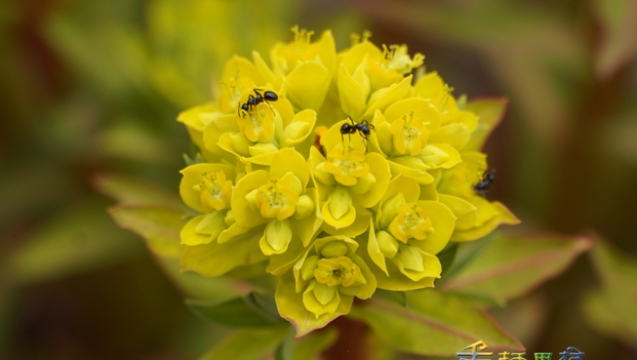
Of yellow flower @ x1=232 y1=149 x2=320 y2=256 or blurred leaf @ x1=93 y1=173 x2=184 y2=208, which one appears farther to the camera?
blurred leaf @ x1=93 y1=173 x2=184 y2=208

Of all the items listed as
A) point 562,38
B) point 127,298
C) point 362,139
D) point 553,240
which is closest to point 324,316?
point 362,139

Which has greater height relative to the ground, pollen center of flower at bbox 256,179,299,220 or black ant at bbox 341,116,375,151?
black ant at bbox 341,116,375,151

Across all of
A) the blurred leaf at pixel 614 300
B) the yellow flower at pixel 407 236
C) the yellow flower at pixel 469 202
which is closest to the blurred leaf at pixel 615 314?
the blurred leaf at pixel 614 300

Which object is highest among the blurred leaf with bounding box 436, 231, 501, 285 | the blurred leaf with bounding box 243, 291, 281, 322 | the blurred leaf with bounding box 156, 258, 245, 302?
the blurred leaf with bounding box 436, 231, 501, 285

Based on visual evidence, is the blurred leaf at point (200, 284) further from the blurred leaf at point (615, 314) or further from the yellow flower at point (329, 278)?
the blurred leaf at point (615, 314)

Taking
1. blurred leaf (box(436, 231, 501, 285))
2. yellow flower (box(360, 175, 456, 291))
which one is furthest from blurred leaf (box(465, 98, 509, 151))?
yellow flower (box(360, 175, 456, 291))

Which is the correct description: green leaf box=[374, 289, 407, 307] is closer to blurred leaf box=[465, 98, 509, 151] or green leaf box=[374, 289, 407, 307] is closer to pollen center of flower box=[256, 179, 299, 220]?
pollen center of flower box=[256, 179, 299, 220]

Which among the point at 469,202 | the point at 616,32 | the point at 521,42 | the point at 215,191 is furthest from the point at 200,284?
the point at 521,42
